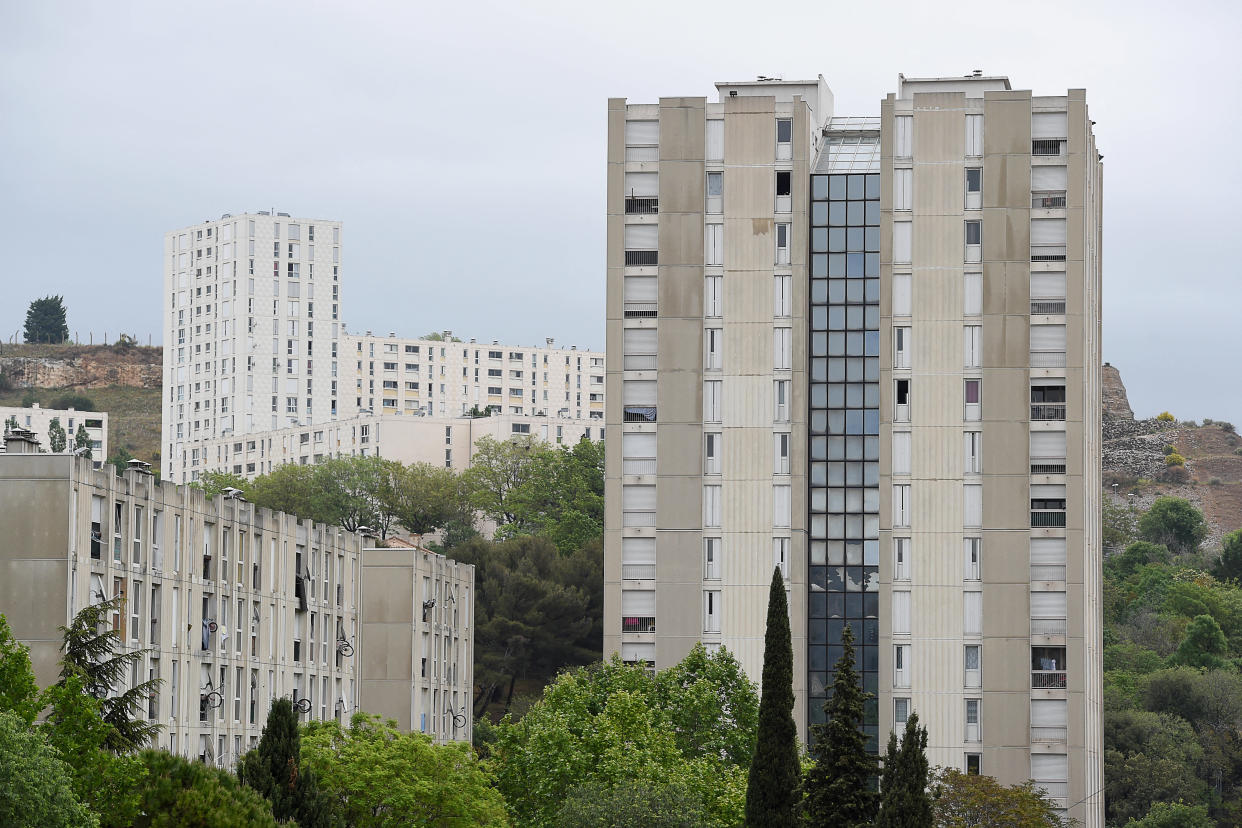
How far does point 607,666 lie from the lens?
98688mm

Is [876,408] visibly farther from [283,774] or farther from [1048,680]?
[283,774]

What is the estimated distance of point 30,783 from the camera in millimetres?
48656

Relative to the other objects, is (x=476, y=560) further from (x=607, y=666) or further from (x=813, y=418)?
(x=607, y=666)

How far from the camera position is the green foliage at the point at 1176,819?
124 m

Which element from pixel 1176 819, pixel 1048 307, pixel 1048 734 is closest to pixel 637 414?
pixel 1048 307

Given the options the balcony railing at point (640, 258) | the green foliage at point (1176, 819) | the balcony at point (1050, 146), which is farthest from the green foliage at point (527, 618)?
the balcony at point (1050, 146)

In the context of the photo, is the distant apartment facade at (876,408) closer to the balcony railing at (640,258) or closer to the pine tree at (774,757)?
the balcony railing at (640,258)

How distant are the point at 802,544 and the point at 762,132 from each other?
22.6 metres

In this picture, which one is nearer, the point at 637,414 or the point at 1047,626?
the point at 1047,626

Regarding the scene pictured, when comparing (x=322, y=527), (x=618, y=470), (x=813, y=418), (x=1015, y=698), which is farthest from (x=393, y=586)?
(x=1015, y=698)

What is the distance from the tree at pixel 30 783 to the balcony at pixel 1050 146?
3041 inches

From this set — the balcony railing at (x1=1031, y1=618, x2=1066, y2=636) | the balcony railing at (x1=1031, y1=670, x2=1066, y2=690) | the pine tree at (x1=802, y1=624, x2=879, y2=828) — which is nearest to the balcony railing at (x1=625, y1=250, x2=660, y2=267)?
the balcony railing at (x1=1031, y1=618, x2=1066, y2=636)

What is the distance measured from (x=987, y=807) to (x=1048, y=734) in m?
10.9

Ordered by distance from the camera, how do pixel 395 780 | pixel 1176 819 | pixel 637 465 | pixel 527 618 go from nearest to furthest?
pixel 395 780 → pixel 637 465 → pixel 1176 819 → pixel 527 618
